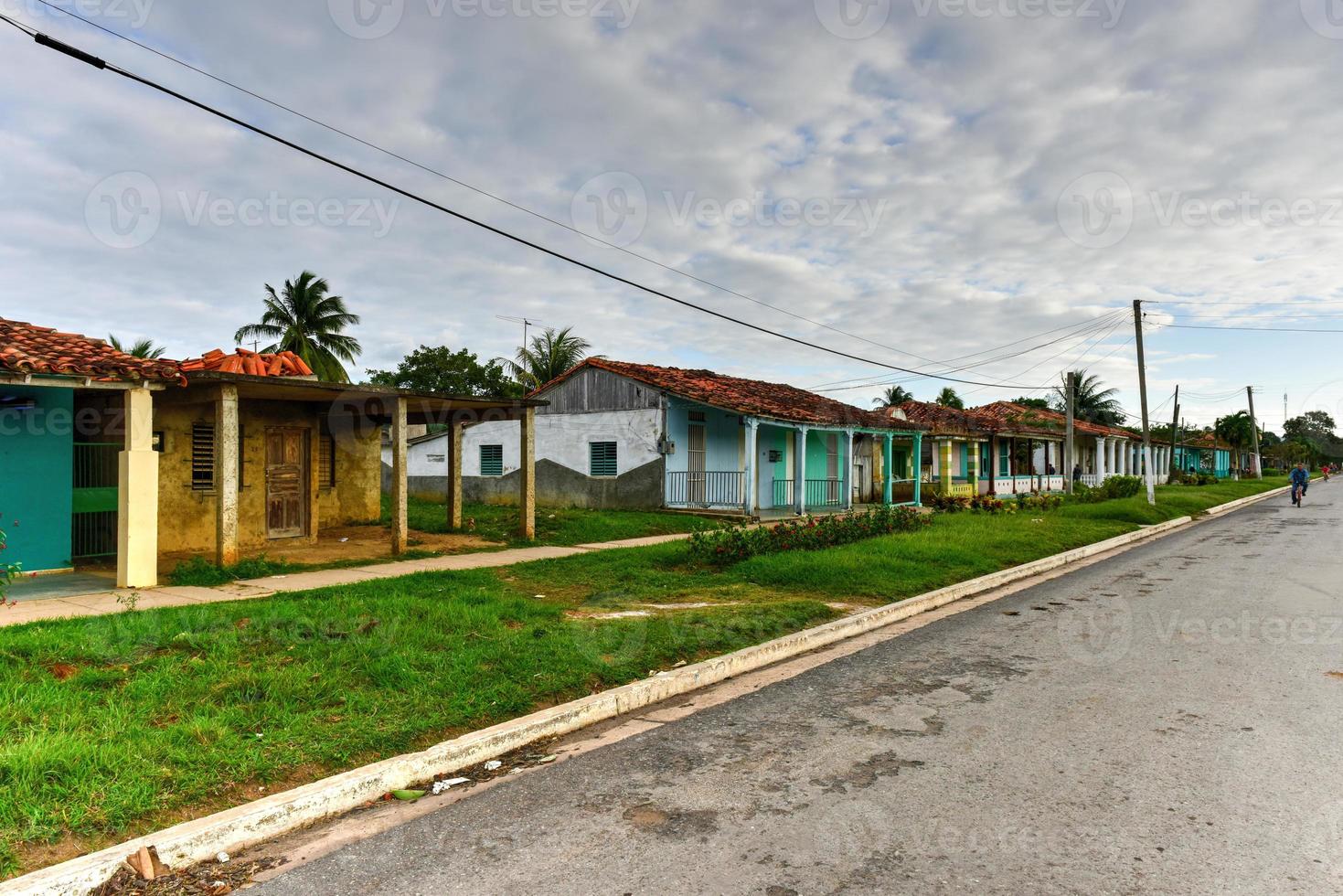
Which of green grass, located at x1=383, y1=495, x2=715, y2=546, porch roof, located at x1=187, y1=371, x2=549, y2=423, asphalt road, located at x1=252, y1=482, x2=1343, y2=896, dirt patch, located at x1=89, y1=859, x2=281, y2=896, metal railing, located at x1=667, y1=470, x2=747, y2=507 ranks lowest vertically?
dirt patch, located at x1=89, y1=859, x2=281, y2=896

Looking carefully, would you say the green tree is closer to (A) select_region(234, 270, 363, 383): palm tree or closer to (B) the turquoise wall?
(A) select_region(234, 270, 363, 383): palm tree

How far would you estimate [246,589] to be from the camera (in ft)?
31.1

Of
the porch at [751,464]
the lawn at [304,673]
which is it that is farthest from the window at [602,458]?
the lawn at [304,673]

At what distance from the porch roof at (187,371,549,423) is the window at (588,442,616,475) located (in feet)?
16.8

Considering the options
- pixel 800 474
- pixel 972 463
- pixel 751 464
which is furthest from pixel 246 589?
pixel 972 463

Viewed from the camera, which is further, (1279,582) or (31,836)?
(1279,582)

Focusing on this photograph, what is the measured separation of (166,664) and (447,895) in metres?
3.72

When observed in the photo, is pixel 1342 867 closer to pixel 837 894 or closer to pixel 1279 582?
pixel 837 894

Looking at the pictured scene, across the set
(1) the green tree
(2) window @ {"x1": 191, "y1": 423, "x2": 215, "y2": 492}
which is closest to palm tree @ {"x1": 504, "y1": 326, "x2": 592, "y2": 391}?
(1) the green tree

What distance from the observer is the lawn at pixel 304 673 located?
3.83 m

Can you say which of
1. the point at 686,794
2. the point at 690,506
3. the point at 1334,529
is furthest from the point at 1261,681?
the point at 1334,529

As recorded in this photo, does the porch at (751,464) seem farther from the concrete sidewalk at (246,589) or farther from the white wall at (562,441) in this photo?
the concrete sidewalk at (246,589)

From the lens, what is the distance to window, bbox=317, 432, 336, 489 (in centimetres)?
1613

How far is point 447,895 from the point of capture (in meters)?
3.14
